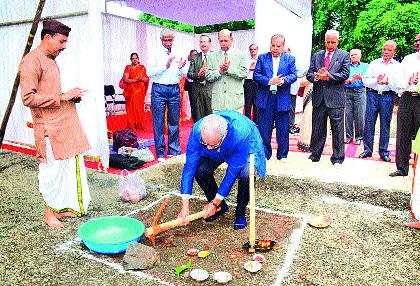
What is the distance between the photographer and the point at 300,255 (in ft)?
10.6

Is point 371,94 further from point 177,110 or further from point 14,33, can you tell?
point 14,33

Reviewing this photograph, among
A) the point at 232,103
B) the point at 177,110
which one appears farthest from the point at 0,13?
the point at 232,103

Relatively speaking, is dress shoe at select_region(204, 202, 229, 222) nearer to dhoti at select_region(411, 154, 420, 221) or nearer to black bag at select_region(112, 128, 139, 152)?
dhoti at select_region(411, 154, 420, 221)

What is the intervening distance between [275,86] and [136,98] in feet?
16.1

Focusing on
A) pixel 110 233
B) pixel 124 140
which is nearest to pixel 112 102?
pixel 124 140

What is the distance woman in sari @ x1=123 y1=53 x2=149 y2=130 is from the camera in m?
9.80

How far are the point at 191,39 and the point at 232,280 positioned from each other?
13.1 metres

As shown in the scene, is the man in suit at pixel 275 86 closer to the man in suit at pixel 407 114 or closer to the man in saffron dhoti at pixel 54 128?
the man in suit at pixel 407 114

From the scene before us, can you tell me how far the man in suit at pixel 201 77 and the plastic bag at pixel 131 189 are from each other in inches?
97.7

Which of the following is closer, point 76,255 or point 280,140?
point 76,255

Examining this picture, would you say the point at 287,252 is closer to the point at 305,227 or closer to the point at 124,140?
the point at 305,227

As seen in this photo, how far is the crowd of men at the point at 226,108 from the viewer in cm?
350

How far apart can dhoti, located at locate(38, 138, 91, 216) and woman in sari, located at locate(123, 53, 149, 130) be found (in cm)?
592

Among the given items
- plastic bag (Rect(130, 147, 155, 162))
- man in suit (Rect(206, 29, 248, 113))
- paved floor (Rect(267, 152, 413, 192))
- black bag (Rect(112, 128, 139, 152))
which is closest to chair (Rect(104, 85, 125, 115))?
black bag (Rect(112, 128, 139, 152))
